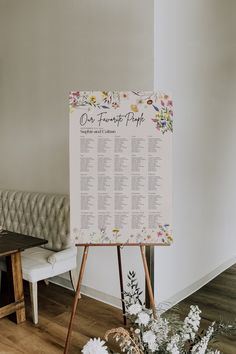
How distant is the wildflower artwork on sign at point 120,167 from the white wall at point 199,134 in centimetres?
76

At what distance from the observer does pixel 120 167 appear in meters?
2.24

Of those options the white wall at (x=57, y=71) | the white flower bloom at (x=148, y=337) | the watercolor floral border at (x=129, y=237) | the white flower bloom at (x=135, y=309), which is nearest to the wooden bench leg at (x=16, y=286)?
the white wall at (x=57, y=71)

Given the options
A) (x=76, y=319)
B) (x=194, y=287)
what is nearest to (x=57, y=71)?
(x=76, y=319)

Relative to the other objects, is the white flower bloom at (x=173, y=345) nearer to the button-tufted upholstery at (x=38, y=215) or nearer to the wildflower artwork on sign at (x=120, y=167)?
the wildflower artwork on sign at (x=120, y=167)

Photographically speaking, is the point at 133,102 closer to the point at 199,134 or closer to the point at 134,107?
the point at 134,107

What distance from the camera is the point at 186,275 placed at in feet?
11.0

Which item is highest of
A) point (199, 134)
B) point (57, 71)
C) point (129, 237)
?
point (57, 71)

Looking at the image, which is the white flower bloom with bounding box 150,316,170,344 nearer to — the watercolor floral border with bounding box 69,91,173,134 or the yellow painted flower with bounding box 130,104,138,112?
the watercolor floral border with bounding box 69,91,173,134

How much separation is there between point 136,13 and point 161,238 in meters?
1.89

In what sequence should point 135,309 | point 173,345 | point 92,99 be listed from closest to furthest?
point 173,345 < point 135,309 < point 92,99

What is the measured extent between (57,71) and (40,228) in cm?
167

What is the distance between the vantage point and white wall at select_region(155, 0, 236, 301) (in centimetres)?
300

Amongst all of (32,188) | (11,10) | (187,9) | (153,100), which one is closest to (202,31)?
(187,9)

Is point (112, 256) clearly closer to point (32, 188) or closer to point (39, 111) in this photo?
point (32, 188)
